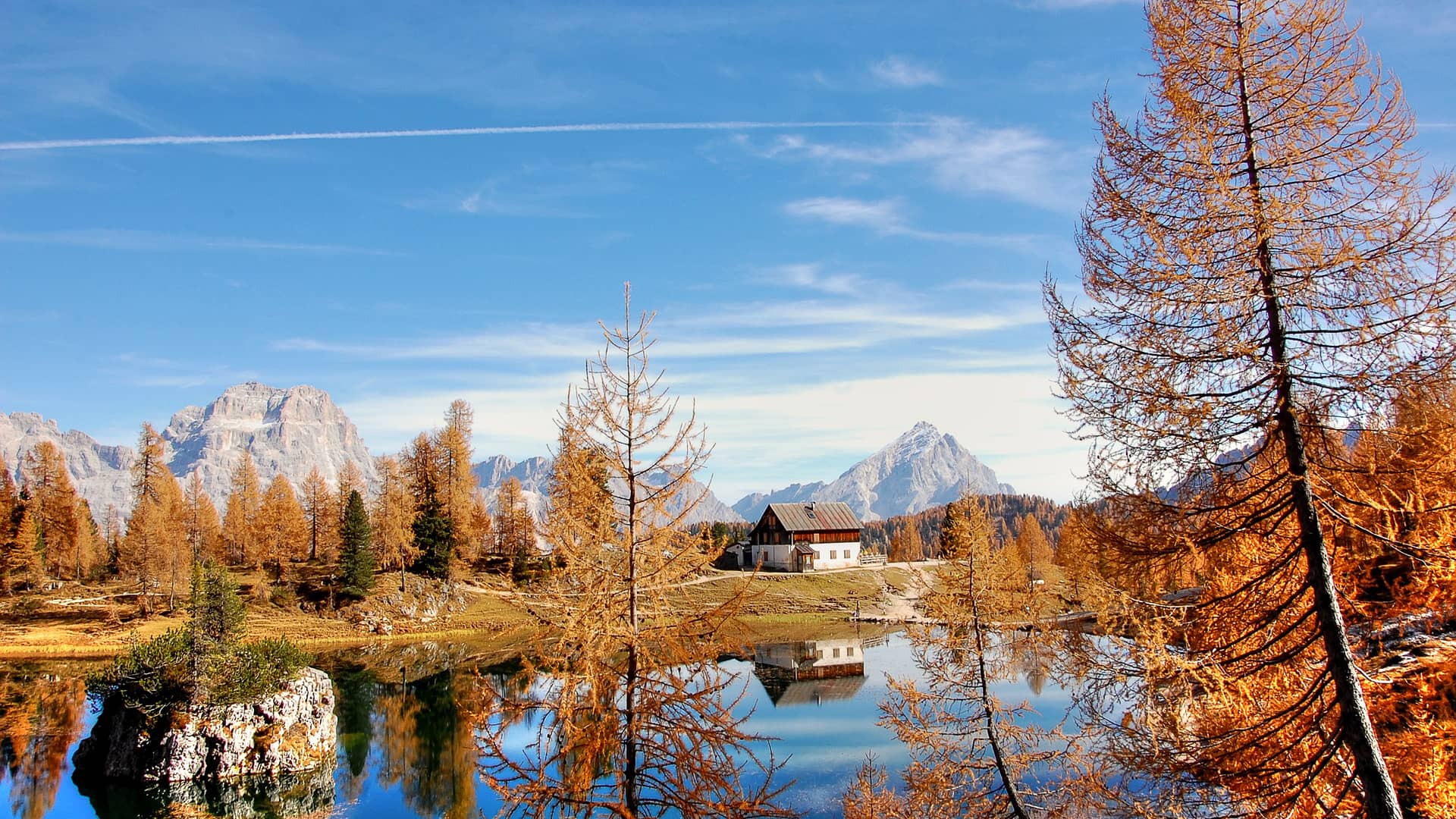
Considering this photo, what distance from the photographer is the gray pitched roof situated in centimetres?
9150

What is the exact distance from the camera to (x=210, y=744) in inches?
1116

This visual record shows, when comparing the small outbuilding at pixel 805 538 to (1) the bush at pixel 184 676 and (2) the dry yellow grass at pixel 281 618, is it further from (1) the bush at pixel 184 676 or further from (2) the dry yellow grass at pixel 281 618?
(1) the bush at pixel 184 676

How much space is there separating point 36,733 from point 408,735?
15288 mm

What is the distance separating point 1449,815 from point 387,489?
74.8 meters

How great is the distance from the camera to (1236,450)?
8.58 meters

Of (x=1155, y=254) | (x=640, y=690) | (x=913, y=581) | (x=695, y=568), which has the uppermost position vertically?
(x=1155, y=254)

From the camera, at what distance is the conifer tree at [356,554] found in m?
62.8

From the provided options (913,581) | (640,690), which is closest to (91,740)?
(640,690)

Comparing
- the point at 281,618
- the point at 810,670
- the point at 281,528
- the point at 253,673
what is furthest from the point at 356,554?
the point at 810,670

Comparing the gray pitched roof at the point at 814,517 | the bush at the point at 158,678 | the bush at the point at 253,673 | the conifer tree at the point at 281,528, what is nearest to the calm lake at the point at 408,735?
the bush at the point at 158,678

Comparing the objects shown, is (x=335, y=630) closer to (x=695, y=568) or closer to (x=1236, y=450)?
(x=695, y=568)

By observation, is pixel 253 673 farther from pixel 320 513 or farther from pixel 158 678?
pixel 320 513

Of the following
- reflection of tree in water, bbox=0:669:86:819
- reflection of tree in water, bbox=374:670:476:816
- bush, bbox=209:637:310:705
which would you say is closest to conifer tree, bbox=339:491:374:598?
reflection of tree in water, bbox=0:669:86:819

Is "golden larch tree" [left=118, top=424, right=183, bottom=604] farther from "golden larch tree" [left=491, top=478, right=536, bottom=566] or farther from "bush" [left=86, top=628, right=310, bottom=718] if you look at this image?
"bush" [left=86, top=628, right=310, bottom=718]
